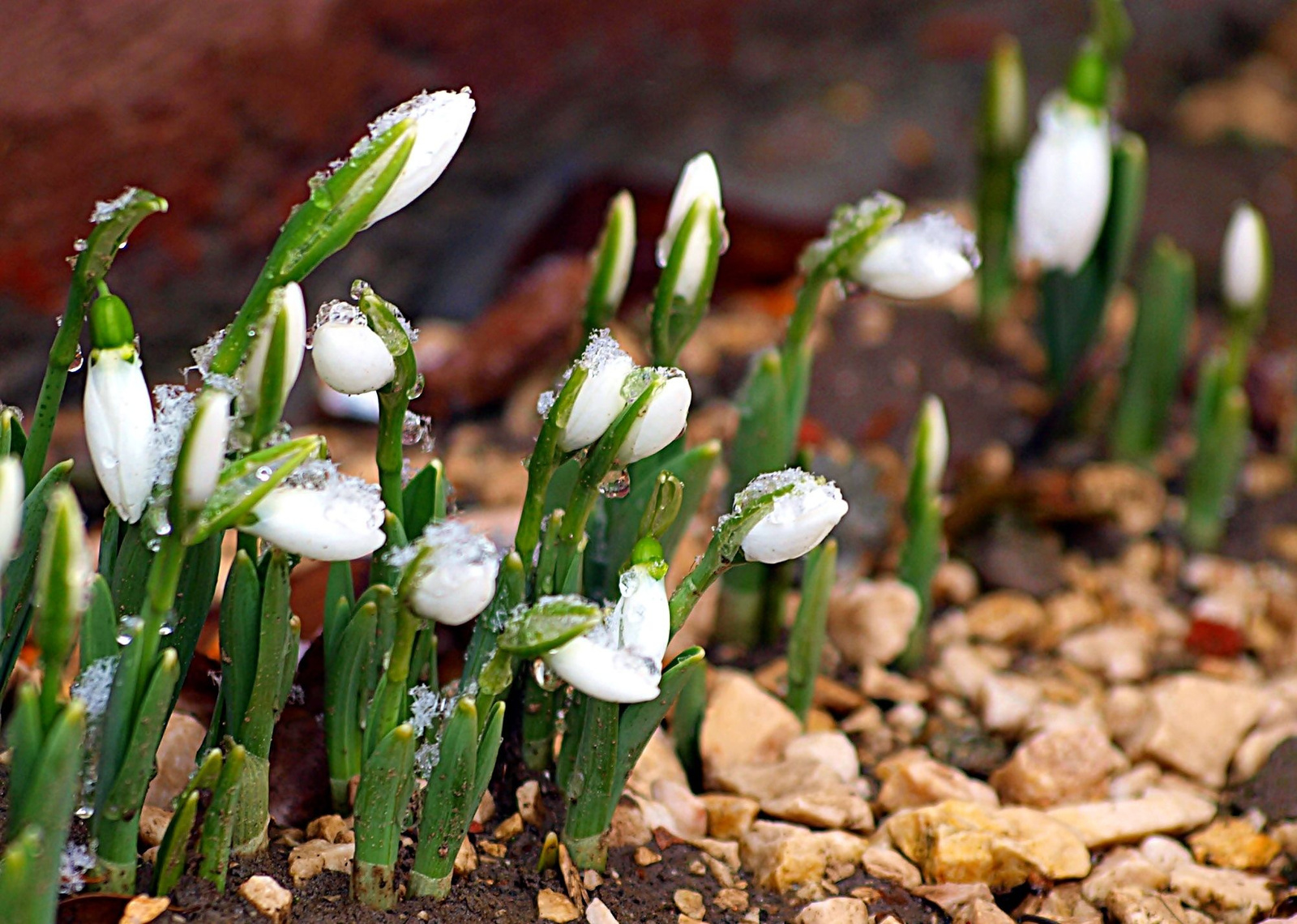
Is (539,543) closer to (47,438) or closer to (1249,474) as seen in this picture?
(47,438)

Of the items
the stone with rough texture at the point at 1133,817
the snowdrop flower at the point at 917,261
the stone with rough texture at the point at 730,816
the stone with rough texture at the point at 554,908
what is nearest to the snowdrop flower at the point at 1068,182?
the snowdrop flower at the point at 917,261

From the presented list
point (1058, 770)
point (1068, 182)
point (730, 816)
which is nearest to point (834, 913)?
point (730, 816)

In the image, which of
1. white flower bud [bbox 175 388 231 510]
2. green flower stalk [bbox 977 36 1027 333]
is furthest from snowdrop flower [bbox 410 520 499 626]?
green flower stalk [bbox 977 36 1027 333]

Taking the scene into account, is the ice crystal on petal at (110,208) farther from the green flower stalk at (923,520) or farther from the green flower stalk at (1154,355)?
the green flower stalk at (1154,355)

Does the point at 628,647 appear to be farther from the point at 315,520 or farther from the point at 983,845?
the point at 983,845

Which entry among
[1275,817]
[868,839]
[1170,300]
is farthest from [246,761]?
[1170,300]

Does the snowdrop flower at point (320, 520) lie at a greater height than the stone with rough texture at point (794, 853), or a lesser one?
greater

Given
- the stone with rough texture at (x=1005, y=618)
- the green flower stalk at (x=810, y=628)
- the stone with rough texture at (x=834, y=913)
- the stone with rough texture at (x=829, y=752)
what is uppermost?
the green flower stalk at (x=810, y=628)
